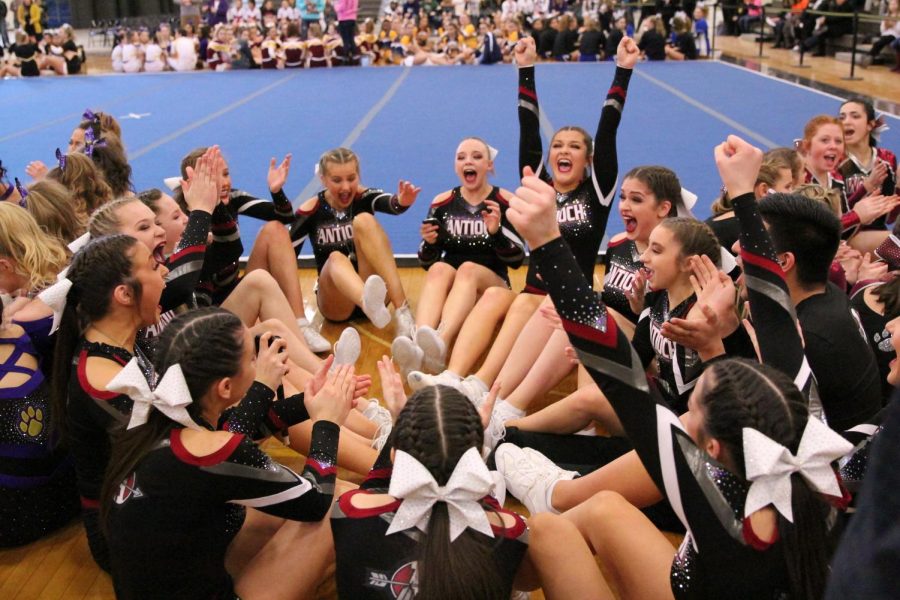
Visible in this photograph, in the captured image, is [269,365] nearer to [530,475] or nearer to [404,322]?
[530,475]

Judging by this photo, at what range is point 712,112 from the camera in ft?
30.6

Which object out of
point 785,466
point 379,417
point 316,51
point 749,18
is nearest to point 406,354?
point 379,417

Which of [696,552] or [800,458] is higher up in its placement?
[800,458]

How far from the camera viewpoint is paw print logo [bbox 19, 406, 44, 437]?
2.51 metres

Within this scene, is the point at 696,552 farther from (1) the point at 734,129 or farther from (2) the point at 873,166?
(1) the point at 734,129

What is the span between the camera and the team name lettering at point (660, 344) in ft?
9.45

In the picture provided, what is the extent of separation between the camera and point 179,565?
1954mm

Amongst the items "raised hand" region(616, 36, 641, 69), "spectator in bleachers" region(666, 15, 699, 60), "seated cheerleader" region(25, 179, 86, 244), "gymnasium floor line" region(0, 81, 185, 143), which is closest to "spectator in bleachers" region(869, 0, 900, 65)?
"spectator in bleachers" region(666, 15, 699, 60)

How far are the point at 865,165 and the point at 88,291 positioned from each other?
4096 mm

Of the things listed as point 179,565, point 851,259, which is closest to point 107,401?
point 179,565

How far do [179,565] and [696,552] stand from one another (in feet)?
3.83

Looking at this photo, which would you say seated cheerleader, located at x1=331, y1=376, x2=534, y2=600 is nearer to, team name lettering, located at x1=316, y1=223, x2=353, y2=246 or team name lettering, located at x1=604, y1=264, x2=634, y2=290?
team name lettering, located at x1=604, y1=264, x2=634, y2=290

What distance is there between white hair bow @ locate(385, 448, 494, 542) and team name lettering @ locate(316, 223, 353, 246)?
2800 millimetres

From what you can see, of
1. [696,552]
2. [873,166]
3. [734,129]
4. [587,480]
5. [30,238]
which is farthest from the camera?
[734,129]
